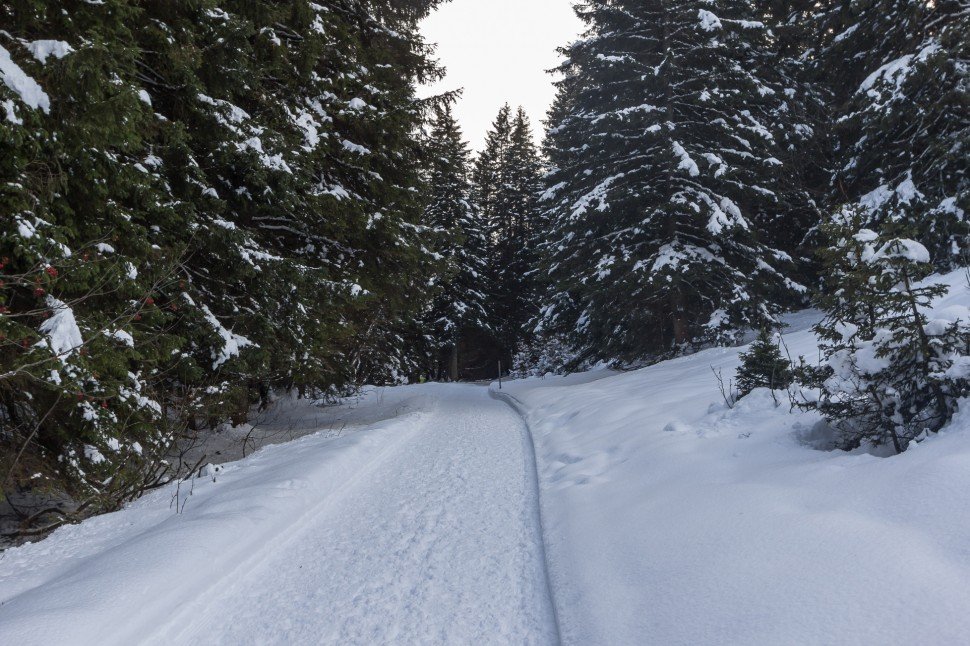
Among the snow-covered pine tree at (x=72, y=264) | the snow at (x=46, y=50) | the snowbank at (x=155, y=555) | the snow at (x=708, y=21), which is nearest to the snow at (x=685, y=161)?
the snow at (x=708, y=21)

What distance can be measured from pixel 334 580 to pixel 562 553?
1.77 meters

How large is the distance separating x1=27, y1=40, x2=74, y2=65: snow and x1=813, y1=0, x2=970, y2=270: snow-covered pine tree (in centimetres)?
1278

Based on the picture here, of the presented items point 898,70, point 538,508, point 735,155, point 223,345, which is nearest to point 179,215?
point 223,345

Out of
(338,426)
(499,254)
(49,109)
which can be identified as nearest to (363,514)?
(49,109)

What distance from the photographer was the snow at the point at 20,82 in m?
4.16

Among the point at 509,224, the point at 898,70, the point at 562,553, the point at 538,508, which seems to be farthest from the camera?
the point at 509,224

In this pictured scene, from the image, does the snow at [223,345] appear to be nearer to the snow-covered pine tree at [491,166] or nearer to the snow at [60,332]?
the snow at [60,332]

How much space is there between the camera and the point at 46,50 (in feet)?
14.3

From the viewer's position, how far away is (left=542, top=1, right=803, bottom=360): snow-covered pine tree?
13.5 m

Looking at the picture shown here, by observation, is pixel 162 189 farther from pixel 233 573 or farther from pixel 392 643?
pixel 392 643

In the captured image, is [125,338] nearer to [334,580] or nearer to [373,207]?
[334,580]

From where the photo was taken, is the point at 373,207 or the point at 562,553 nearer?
the point at 562,553

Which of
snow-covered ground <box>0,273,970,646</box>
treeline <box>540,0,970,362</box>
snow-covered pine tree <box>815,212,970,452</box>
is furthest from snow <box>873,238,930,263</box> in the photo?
treeline <box>540,0,970,362</box>

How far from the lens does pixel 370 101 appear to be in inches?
414
